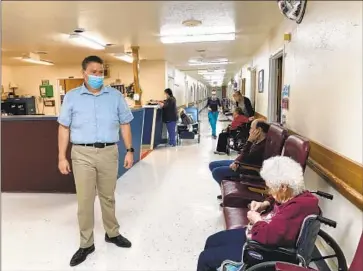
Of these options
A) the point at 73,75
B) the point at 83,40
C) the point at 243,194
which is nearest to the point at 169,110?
the point at 83,40

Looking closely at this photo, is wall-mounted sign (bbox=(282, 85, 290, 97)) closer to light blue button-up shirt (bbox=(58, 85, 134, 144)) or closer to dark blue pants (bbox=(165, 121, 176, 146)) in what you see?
light blue button-up shirt (bbox=(58, 85, 134, 144))

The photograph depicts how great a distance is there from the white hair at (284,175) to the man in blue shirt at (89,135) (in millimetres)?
1204

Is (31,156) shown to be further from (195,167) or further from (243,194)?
(243,194)

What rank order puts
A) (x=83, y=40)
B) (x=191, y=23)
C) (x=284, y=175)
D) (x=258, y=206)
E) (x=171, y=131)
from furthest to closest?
(x=171, y=131) → (x=83, y=40) → (x=191, y=23) → (x=258, y=206) → (x=284, y=175)

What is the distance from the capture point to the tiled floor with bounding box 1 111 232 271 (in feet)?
7.79

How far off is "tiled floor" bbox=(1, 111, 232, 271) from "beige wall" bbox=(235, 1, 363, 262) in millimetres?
1077

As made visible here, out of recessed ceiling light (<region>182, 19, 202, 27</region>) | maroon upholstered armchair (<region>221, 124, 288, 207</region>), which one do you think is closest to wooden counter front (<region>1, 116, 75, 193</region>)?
recessed ceiling light (<region>182, 19, 202, 27</region>)

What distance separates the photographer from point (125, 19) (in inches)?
162

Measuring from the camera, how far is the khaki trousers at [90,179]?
2.29 m

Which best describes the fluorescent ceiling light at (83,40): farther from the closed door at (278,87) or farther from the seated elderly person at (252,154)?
the seated elderly person at (252,154)

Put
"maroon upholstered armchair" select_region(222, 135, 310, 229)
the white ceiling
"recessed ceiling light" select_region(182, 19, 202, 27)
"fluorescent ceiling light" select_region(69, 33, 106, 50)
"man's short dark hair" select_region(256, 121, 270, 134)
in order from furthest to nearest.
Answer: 1. "fluorescent ceiling light" select_region(69, 33, 106, 50)
2. "recessed ceiling light" select_region(182, 19, 202, 27)
3. the white ceiling
4. "man's short dark hair" select_region(256, 121, 270, 134)
5. "maroon upholstered armchair" select_region(222, 135, 310, 229)

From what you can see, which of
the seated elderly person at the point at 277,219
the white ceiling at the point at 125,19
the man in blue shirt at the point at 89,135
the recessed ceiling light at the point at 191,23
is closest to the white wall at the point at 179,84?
the white ceiling at the point at 125,19

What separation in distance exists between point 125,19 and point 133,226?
261cm

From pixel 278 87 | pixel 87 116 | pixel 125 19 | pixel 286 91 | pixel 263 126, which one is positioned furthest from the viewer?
pixel 278 87
